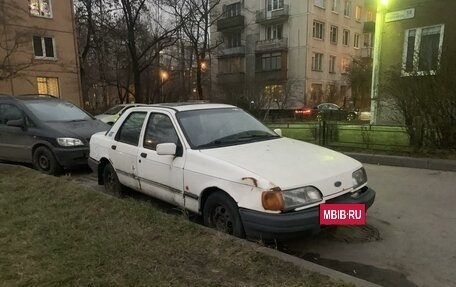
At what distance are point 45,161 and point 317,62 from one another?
3502 centimetres

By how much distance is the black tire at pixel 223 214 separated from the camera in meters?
3.87

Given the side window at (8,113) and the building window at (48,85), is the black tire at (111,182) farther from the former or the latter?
the building window at (48,85)

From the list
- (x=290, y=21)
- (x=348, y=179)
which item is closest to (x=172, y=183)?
(x=348, y=179)

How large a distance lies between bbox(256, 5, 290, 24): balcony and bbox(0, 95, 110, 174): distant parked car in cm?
3258

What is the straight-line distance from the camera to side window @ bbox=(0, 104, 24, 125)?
8336mm

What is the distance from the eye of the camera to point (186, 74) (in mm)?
40844

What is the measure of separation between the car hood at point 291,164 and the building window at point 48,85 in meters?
26.0

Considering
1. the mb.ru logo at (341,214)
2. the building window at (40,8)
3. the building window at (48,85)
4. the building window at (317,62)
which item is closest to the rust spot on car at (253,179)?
the mb.ru logo at (341,214)

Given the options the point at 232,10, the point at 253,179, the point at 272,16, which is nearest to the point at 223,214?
the point at 253,179

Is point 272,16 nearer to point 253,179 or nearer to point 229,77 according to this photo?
point 229,77

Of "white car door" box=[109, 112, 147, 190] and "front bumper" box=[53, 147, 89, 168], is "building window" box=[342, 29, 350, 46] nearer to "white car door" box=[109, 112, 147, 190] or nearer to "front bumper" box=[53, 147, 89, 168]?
"front bumper" box=[53, 147, 89, 168]

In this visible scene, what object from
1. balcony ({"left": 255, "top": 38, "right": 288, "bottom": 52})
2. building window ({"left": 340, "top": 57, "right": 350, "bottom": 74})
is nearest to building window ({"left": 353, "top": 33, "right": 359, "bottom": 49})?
building window ({"left": 340, "top": 57, "right": 350, "bottom": 74})

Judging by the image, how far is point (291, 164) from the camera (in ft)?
13.0

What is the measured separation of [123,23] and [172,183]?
26.7 metres
